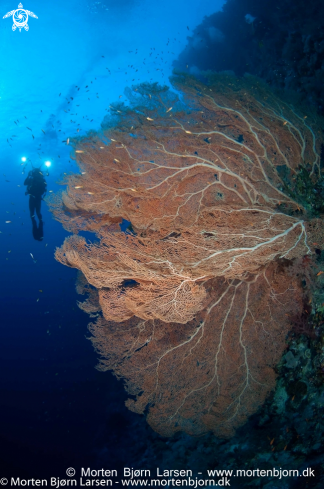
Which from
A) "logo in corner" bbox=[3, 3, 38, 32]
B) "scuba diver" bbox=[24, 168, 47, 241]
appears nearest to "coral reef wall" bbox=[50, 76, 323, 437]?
"scuba diver" bbox=[24, 168, 47, 241]

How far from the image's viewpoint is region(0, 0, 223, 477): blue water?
12641mm

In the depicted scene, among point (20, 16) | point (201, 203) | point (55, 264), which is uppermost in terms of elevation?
point (20, 16)

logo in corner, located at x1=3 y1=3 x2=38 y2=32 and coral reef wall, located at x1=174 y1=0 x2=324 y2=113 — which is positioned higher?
logo in corner, located at x1=3 y1=3 x2=38 y2=32

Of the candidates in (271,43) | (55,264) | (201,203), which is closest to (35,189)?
(201,203)

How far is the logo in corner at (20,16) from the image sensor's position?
20.1 meters

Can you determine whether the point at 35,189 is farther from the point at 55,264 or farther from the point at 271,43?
the point at 55,264

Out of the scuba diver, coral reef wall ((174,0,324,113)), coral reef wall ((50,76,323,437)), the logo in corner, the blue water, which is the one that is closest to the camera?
coral reef wall ((50,76,323,437))

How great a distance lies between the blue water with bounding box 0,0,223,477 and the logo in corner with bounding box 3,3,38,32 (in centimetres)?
52

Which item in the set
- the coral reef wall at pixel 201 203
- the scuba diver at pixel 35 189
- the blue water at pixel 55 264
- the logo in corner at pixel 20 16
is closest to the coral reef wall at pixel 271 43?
the coral reef wall at pixel 201 203

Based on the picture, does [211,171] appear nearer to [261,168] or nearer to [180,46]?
[261,168]

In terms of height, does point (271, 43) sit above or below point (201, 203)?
above

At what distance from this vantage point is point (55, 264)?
35.1 metres

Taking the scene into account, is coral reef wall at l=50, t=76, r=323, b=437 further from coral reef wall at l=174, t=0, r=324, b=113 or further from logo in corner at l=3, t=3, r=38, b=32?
logo in corner at l=3, t=3, r=38, b=32

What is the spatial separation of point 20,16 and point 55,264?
28.1 meters
